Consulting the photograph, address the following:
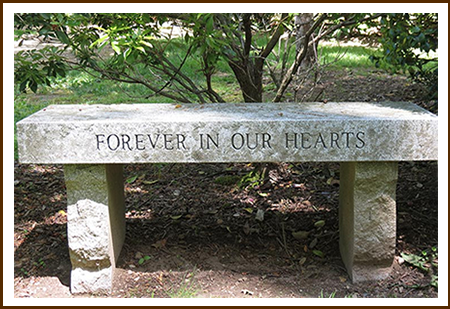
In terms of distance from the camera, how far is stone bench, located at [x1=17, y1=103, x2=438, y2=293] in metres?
2.89

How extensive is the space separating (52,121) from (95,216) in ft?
1.90

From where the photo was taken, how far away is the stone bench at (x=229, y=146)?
114 inches

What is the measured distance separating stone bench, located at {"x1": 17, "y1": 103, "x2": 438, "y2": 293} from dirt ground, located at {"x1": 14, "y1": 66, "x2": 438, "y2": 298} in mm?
279

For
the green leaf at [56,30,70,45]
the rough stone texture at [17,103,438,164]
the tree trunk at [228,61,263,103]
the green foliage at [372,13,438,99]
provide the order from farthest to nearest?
the tree trunk at [228,61,263,103] → the green leaf at [56,30,70,45] → the green foliage at [372,13,438,99] → the rough stone texture at [17,103,438,164]

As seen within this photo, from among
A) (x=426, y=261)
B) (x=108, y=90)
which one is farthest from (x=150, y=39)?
(x=108, y=90)

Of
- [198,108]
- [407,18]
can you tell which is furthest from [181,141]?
[407,18]

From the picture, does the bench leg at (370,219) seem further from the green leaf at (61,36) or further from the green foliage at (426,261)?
the green leaf at (61,36)

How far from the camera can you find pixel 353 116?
301 cm

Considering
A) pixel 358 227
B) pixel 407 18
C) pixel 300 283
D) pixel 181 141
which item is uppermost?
pixel 407 18

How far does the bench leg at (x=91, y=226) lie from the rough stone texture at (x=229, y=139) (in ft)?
0.53

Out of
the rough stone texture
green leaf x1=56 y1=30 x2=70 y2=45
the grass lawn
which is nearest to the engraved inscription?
the rough stone texture

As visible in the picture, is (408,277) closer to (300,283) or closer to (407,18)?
(300,283)

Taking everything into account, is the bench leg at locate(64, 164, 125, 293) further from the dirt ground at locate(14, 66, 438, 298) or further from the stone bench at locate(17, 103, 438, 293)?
the dirt ground at locate(14, 66, 438, 298)

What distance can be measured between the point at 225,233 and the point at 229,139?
111 cm
